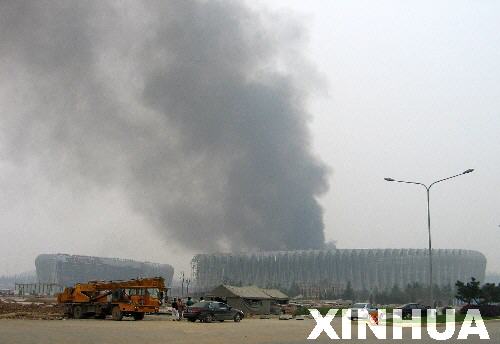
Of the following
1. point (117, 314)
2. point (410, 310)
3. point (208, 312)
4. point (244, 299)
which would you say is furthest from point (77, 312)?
point (410, 310)

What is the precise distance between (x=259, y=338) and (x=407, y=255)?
155581 mm

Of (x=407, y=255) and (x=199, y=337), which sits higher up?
(x=407, y=255)

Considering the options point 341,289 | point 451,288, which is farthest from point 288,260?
point 451,288

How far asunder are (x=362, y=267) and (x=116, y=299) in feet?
462

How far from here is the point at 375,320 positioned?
46000 mm

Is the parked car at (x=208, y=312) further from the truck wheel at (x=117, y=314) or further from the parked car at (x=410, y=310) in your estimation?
the parked car at (x=410, y=310)

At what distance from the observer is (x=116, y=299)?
44.1 metres

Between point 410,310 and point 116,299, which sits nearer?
point 116,299

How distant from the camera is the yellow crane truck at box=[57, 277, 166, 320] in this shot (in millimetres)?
43375

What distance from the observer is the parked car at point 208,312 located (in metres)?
41.5

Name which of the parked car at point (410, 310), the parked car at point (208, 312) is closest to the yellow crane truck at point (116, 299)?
the parked car at point (208, 312)

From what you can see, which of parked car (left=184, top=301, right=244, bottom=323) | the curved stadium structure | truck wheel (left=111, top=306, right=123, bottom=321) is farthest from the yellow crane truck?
the curved stadium structure

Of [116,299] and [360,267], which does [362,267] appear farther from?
[116,299]

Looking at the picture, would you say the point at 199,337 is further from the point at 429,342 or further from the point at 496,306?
the point at 496,306
